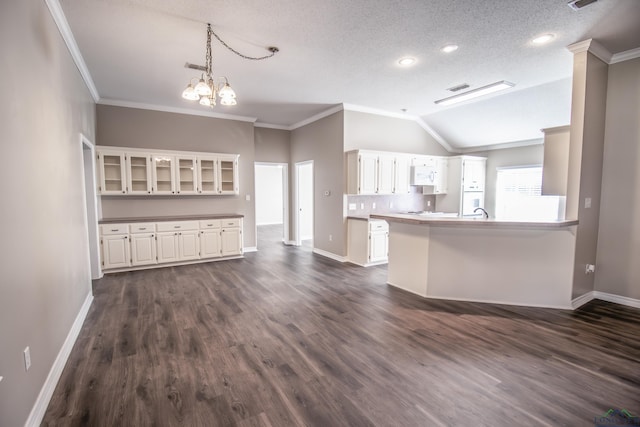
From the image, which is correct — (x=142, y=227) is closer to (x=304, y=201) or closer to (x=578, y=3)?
(x=304, y=201)

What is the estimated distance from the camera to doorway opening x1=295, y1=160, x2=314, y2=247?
24.3 ft

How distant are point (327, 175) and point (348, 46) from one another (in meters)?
2.97

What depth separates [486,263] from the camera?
11.9 ft

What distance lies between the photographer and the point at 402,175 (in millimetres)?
6105

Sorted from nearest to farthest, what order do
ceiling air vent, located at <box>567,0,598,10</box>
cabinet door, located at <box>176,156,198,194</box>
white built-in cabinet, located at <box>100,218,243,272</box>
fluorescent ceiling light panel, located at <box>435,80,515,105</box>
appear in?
ceiling air vent, located at <box>567,0,598,10</box>
fluorescent ceiling light panel, located at <box>435,80,515,105</box>
white built-in cabinet, located at <box>100,218,243,272</box>
cabinet door, located at <box>176,156,198,194</box>

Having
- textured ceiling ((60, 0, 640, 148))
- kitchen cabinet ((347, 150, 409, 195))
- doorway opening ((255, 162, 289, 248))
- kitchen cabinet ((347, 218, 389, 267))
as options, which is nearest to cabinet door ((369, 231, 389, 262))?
kitchen cabinet ((347, 218, 389, 267))

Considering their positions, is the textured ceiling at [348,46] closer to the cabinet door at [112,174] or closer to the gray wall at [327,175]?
the gray wall at [327,175]

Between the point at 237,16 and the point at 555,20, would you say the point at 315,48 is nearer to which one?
the point at 237,16

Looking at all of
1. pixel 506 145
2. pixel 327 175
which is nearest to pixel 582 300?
pixel 506 145

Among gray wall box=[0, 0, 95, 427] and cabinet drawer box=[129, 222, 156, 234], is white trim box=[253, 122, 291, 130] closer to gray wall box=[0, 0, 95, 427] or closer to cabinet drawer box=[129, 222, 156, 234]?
cabinet drawer box=[129, 222, 156, 234]

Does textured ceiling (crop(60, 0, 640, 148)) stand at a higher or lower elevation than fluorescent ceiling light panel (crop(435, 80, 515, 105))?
lower

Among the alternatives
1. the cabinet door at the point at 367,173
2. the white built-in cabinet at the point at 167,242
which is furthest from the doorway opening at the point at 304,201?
the cabinet door at the point at 367,173

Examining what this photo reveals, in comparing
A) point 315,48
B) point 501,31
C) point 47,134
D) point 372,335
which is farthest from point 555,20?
point 47,134

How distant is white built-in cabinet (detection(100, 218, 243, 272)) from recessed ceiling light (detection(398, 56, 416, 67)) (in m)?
4.04
